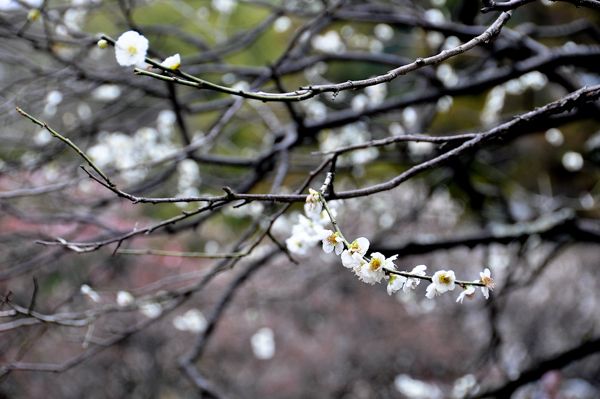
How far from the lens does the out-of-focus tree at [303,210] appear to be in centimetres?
187

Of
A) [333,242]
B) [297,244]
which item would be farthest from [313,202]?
[297,244]

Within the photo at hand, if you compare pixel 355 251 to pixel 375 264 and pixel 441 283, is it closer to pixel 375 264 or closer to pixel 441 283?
pixel 375 264

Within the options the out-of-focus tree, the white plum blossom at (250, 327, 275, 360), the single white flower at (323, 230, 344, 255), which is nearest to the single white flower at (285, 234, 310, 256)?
the out-of-focus tree

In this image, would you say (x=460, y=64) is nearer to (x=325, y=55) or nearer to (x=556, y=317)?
(x=556, y=317)

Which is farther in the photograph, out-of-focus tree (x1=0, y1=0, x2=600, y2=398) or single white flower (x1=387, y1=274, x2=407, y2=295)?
out-of-focus tree (x1=0, y1=0, x2=600, y2=398)

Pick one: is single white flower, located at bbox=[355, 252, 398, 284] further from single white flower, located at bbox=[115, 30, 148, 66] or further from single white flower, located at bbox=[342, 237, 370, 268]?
single white flower, located at bbox=[115, 30, 148, 66]

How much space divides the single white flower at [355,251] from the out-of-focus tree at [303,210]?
14mm

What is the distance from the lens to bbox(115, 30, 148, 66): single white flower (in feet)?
2.97

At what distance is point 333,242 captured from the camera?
3.58ft

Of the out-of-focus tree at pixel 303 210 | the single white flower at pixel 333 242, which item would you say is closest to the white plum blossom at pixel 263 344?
the out-of-focus tree at pixel 303 210

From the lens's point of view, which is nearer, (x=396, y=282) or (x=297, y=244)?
(x=396, y=282)

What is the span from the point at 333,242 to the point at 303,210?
391 cm

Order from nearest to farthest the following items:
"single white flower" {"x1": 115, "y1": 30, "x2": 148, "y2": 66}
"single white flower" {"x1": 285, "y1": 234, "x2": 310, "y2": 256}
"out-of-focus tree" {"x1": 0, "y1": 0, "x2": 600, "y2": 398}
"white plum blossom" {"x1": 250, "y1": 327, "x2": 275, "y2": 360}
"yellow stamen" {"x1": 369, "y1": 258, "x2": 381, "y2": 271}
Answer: "single white flower" {"x1": 115, "y1": 30, "x2": 148, "y2": 66} → "yellow stamen" {"x1": 369, "y1": 258, "x2": 381, "y2": 271} → "single white flower" {"x1": 285, "y1": 234, "x2": 310, "y2": 256} → "out-of-focus tree" {"x1": 0, "y1": 0, "x2": 600, "y2": 398} → "white plum blossom" {"x1": 250, "y1": 327, "x2": 275, "y2": 360}

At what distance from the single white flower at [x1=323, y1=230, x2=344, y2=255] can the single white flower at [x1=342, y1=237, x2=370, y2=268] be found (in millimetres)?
42
